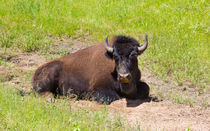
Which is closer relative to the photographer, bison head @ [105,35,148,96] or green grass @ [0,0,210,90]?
bison head @ [105,35,148,96]

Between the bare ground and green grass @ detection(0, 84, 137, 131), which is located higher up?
green grass @ detection(0, 84, 137, 131)

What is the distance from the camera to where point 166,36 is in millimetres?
12570

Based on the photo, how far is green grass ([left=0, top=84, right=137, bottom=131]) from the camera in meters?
5.45

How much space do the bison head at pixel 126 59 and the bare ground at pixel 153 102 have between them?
393 mm

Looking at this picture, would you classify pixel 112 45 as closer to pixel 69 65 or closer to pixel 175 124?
pixel 69 65

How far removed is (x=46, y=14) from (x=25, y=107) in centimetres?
843

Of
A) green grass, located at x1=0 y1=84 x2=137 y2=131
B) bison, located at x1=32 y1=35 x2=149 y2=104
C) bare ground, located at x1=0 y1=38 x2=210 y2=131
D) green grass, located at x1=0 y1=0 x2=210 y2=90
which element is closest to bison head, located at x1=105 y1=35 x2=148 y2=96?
bison, located at x1=32 y1=35 x2=149 y2=104

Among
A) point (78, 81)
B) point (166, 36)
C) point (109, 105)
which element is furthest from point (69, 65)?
point (166, 36)

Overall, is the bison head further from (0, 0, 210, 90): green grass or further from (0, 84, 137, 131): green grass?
(0, 0, 210, 90): green grass

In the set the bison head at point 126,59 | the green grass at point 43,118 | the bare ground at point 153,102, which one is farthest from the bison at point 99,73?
the green grass at point 43,118

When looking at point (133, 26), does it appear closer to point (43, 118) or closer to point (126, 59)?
point (126, 59)

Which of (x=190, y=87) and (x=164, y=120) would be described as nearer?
(x=164, y=120)

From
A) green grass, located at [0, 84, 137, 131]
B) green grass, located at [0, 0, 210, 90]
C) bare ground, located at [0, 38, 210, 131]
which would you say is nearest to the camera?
green grass, located at [0, 84, 137, 131]

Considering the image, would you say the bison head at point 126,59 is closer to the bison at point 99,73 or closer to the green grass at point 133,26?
the bison at point 99,73
